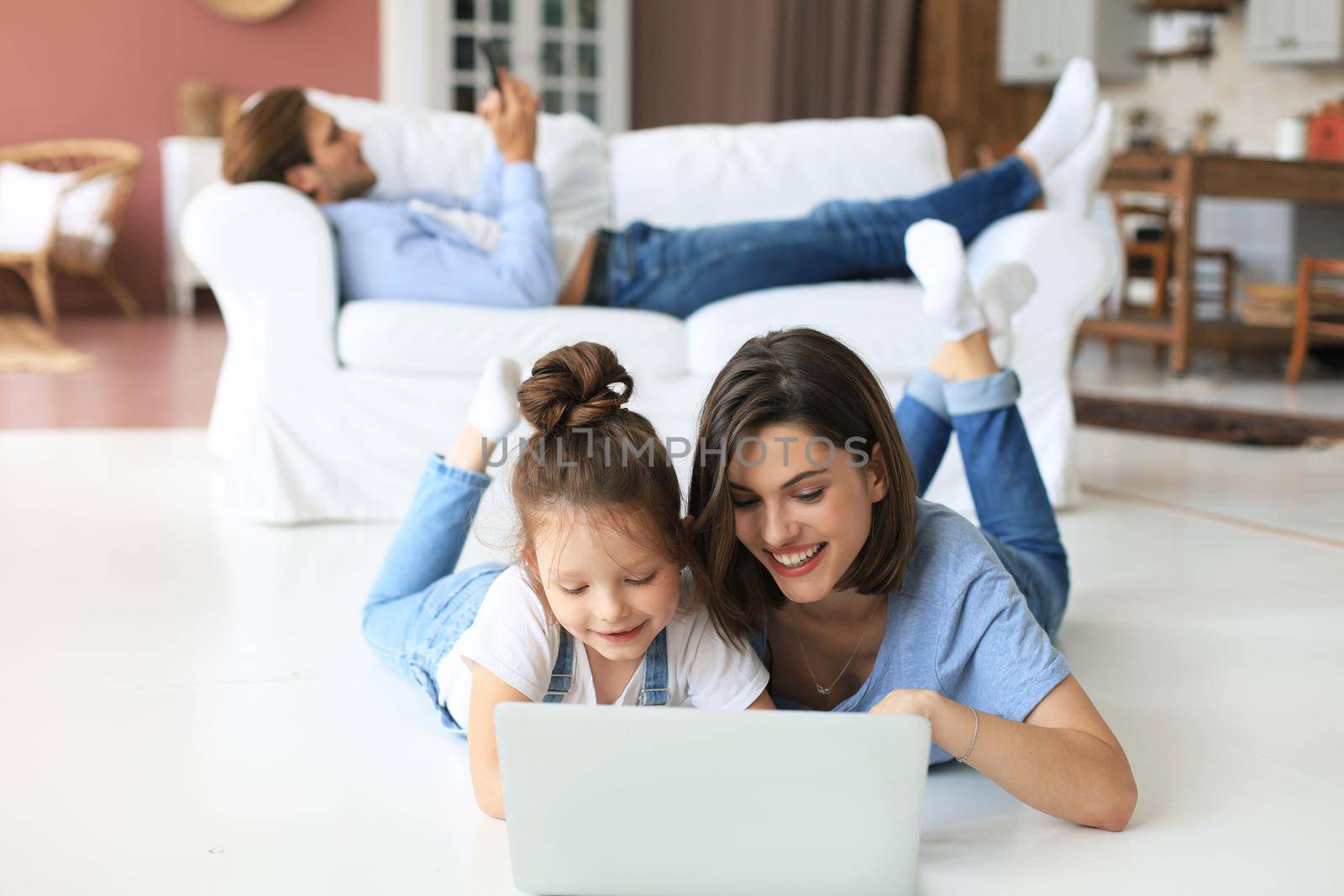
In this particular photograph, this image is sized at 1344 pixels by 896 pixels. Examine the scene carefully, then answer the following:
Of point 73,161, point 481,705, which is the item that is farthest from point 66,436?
point 73,161

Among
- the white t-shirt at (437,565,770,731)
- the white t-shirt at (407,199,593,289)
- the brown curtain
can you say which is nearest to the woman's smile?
the white t-shirt at (437,565,770,731)

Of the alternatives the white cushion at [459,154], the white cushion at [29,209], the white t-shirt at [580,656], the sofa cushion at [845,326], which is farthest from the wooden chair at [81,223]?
the white t-shirt at [580,656]

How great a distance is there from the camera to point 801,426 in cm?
115

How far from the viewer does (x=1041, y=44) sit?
6.86 m

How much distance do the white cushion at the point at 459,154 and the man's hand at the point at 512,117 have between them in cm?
44

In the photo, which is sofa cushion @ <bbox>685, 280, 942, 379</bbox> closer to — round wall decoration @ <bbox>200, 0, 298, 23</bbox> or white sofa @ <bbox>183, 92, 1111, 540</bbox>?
white sofa @ <bbox>183, 92, 1111, 540</bbox>

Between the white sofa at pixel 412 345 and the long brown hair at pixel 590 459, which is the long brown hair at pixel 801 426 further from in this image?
the white sofa at pixel 412 345

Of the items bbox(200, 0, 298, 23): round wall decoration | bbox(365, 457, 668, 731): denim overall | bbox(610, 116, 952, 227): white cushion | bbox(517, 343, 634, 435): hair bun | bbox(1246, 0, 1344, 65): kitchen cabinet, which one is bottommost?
bbox(365, 457, 668, 731): denim overall

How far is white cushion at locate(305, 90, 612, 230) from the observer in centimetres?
295

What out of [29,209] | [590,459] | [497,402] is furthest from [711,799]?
[29,209]

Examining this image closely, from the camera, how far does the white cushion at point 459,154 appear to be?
2.95m

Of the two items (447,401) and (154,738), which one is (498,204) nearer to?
(447,401)

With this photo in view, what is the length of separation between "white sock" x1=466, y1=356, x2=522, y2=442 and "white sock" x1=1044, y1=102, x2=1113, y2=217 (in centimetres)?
159

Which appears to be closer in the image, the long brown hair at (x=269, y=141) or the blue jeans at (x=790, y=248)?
the long brown hair at (x=269, y=141)
